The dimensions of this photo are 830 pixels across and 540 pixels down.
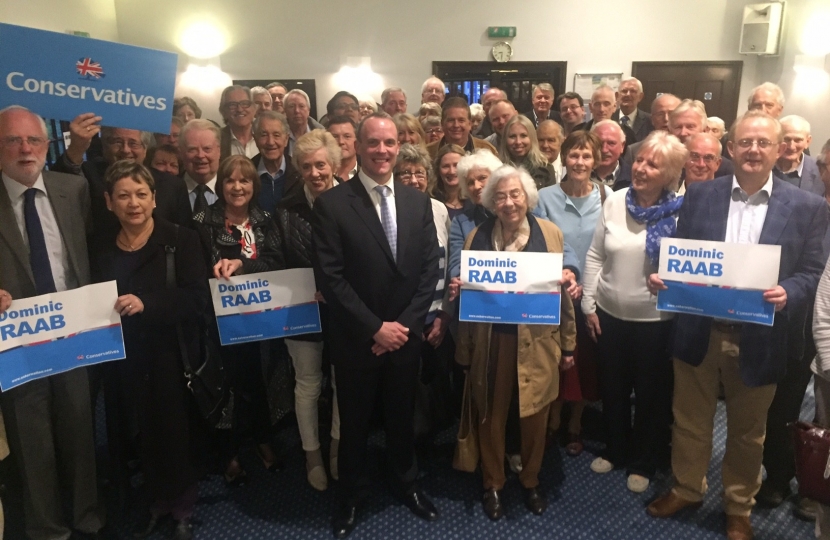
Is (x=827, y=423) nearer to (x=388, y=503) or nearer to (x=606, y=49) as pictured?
(x=388, y=503)

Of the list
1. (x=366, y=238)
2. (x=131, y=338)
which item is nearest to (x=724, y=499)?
(x=366, y=238)

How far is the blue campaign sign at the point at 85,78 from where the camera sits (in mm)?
2336

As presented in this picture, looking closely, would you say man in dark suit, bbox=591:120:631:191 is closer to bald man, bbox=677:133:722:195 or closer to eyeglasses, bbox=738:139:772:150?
bald man, bbox=677:133:722:195

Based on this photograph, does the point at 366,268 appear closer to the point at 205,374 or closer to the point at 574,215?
the point at 205,374

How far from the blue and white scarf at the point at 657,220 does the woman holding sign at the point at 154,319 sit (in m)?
2.03

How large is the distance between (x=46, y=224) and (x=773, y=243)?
Result: 9.66 ft

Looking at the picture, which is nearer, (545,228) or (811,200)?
(811,200)

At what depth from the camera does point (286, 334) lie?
2615 millimetres

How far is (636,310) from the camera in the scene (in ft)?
8.57

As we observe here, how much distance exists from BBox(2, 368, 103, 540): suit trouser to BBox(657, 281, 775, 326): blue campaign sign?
257cm

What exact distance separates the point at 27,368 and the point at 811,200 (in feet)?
10.4

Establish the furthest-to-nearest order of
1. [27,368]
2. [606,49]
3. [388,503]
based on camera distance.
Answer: [606,49] → [388,503] → [27,368]

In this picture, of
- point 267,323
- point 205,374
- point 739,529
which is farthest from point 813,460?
point 205,374

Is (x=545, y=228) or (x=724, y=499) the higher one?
(x=545, y=228)
